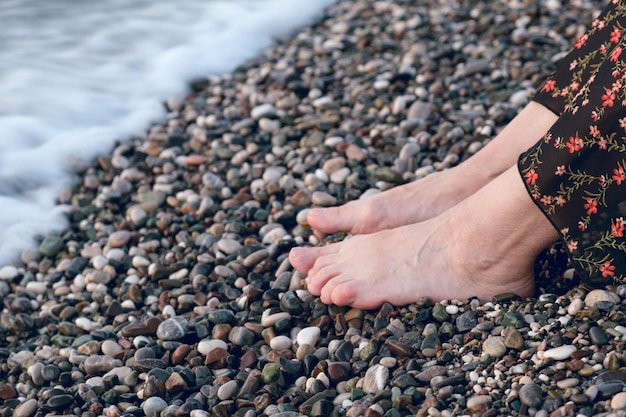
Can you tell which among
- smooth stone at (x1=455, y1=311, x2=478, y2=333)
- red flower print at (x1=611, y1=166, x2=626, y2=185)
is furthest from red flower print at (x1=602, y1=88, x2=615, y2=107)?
smooth stone at (x1=455, y1=311, x2=478, y2=333)

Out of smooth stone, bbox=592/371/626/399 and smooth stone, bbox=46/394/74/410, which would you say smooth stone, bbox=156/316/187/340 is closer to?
smooth stone, bbox=46/394/74/410

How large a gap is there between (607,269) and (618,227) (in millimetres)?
108

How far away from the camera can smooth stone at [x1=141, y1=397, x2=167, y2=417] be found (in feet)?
6.11

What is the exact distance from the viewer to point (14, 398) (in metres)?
2.07

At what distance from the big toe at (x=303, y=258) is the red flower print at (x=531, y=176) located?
69cm

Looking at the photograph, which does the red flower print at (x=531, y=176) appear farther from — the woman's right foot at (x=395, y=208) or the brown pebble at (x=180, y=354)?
the brown pebble at (x=180, y=354)

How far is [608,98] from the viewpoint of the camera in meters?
1.72

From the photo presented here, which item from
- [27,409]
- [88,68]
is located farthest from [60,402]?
[88,68]

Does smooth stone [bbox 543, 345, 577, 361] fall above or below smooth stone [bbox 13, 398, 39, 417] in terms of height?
above

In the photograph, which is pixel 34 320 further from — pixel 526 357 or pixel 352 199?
pixel 526 357

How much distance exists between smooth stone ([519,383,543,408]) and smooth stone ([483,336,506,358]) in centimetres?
15

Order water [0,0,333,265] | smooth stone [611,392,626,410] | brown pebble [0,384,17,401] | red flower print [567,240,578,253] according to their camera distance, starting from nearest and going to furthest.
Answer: smooth stone [611,392,626,410] → red flower print [567,240,578,253] → brown pebble [0,384,17,401] → water [0,0,333,265]

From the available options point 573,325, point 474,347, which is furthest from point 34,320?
point 573,325

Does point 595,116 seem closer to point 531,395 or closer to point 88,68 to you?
point 531,395
